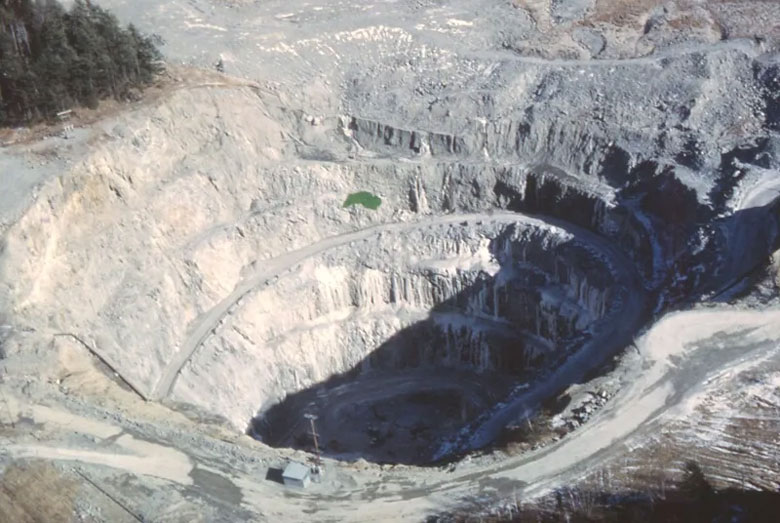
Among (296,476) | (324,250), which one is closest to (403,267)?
(324,250)

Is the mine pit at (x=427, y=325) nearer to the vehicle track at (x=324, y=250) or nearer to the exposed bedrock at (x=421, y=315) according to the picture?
the exposed bedrock at (x=421, y=315)

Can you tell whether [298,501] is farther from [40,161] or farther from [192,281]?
[40,161]

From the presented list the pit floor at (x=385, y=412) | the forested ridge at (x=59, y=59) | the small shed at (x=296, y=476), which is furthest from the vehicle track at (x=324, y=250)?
the forested ridge at (x=59, y=59)

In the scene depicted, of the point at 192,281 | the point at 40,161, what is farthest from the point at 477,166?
the point at 40,161

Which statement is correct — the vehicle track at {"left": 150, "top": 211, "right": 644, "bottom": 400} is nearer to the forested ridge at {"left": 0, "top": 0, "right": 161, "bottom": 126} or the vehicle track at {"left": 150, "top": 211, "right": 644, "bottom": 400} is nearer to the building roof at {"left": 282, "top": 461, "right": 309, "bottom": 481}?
the building roof at {"left": 282, "top": 461, "right": 309, "bottom": 481}

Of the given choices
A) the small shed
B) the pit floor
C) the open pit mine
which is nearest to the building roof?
the small shed

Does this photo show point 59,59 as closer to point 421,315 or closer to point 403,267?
point 403,267
